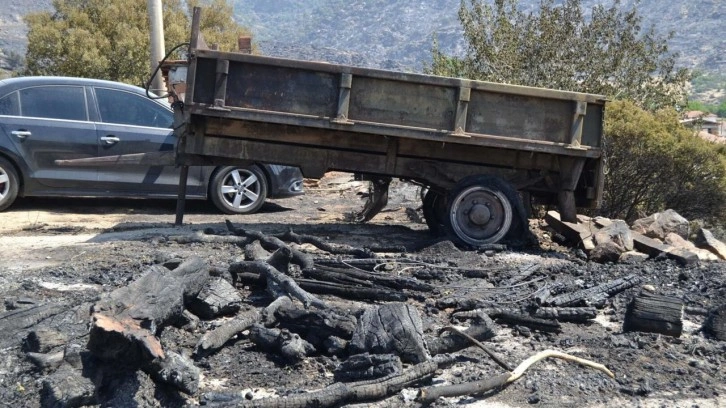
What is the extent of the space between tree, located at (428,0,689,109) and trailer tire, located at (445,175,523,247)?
6316 millimetres

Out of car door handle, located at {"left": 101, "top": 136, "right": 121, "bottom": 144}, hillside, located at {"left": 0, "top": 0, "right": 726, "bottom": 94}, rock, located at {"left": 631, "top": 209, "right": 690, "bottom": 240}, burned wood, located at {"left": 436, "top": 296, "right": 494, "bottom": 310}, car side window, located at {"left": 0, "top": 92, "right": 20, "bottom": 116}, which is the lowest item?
burned wood, located at {"left": 436, "top": 296, "right": 494, "bottom": 310}

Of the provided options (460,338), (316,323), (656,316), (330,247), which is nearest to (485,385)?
(460,338)

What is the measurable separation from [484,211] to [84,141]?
17.6ft

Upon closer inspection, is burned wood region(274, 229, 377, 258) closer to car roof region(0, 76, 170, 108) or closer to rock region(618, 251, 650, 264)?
rock region(618, 251, 650, 264)

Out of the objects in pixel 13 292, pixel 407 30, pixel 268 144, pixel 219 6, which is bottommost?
pixel 13 292

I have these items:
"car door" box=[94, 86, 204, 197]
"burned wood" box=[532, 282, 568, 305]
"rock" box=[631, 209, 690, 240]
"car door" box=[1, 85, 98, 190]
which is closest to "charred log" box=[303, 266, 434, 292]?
"burned wood" box=[532, 282, 568, 305]

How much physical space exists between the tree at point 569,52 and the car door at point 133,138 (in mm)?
6526

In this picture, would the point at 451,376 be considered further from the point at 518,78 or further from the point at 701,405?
the point at 518,78

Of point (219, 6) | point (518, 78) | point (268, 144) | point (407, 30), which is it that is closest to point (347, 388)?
point (268, 144)

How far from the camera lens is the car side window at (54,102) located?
1101 cm

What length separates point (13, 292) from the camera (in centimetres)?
646

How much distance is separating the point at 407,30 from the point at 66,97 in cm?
11392

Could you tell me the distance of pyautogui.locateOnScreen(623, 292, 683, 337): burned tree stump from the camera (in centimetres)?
605

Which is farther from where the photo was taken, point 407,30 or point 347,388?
point 407,30
